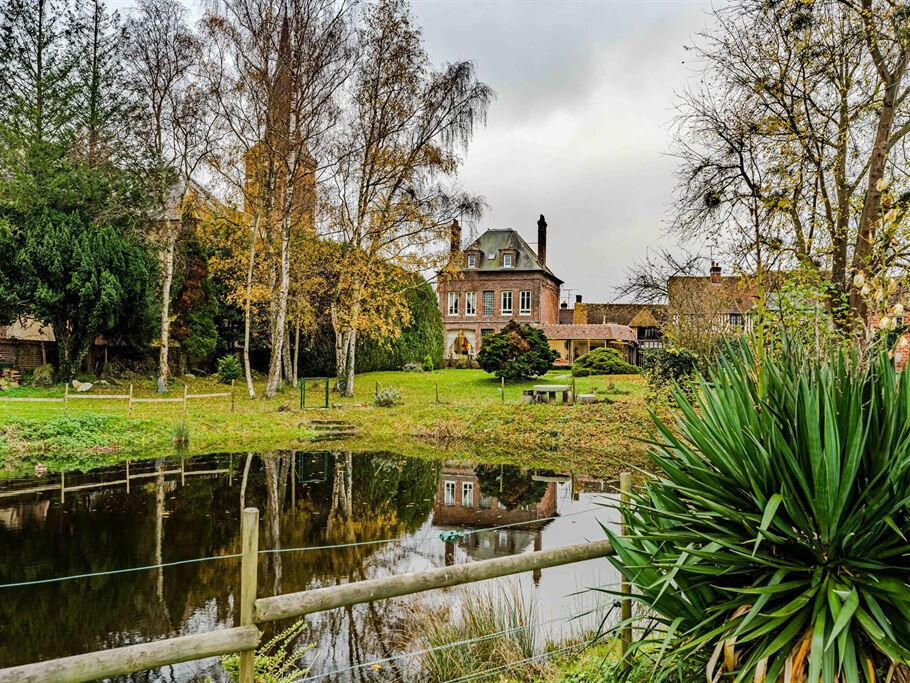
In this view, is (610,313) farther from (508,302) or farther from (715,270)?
(715,270)

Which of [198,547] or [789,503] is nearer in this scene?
[789,503]

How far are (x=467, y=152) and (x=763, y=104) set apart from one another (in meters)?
15.0

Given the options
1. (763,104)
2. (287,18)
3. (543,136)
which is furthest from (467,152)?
(763,104)

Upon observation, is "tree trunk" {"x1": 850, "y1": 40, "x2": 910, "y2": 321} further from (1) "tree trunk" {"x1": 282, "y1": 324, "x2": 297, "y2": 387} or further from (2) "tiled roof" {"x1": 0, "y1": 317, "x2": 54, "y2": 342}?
(2) "tiled roof" {"x1": 0, "y1": 317, "x2": 54, "y2": 342}

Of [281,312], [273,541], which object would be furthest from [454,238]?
[273,541]

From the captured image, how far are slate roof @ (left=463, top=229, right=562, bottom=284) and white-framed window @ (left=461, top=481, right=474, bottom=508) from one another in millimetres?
31486

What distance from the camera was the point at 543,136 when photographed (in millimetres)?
23125

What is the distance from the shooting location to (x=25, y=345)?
23.5m

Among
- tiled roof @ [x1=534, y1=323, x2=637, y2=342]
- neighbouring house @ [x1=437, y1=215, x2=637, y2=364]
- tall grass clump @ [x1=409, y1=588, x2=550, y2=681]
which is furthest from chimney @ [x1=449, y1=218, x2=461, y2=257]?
tall grass clump @ [x1=409, y1=588, x2=550, y2=681]

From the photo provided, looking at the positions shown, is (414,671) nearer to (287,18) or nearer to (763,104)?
(763,104)

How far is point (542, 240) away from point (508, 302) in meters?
5.24

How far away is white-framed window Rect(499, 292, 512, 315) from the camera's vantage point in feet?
141

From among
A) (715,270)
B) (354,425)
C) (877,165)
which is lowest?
(354,425)

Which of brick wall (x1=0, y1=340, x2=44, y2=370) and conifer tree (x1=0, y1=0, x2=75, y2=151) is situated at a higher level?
conifer tree (x1=0, y1=0, x2=75, y2=151)
